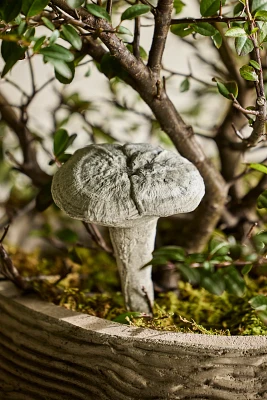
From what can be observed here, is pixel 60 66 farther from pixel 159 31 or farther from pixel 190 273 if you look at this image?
pixel 190 273

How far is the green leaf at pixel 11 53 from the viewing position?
544mm

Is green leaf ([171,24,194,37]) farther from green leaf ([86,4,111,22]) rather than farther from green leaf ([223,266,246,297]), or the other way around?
green leaf ([223,266,246,297])

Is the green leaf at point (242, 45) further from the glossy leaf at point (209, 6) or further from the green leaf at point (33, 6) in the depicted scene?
the green leaf at point (33, 6)

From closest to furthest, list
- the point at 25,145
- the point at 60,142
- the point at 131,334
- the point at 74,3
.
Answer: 1. the point at 74,3
2. the point at 131,334
3. the point at 60,142
4. the point at 25,145

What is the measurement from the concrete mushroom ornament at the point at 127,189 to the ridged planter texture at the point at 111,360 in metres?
0.13

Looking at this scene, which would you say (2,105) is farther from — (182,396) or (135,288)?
(182,396)

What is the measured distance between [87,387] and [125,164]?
284 mm

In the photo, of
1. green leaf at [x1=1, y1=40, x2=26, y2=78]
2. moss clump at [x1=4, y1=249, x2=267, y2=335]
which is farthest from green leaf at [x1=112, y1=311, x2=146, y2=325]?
green leaf at [x1=1, y1=40, x2=26, y2=78]

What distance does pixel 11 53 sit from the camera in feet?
1.83

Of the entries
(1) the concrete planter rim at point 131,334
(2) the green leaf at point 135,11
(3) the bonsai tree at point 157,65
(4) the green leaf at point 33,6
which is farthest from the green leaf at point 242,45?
(1) the concrete planter rim at point 131,334

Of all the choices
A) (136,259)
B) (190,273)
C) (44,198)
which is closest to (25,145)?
(44,198)

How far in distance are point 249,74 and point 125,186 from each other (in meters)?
0.19

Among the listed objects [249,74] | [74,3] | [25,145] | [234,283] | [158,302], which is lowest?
[158,302]

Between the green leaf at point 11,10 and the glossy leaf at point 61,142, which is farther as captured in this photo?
the glossy leaf at point 61,142
